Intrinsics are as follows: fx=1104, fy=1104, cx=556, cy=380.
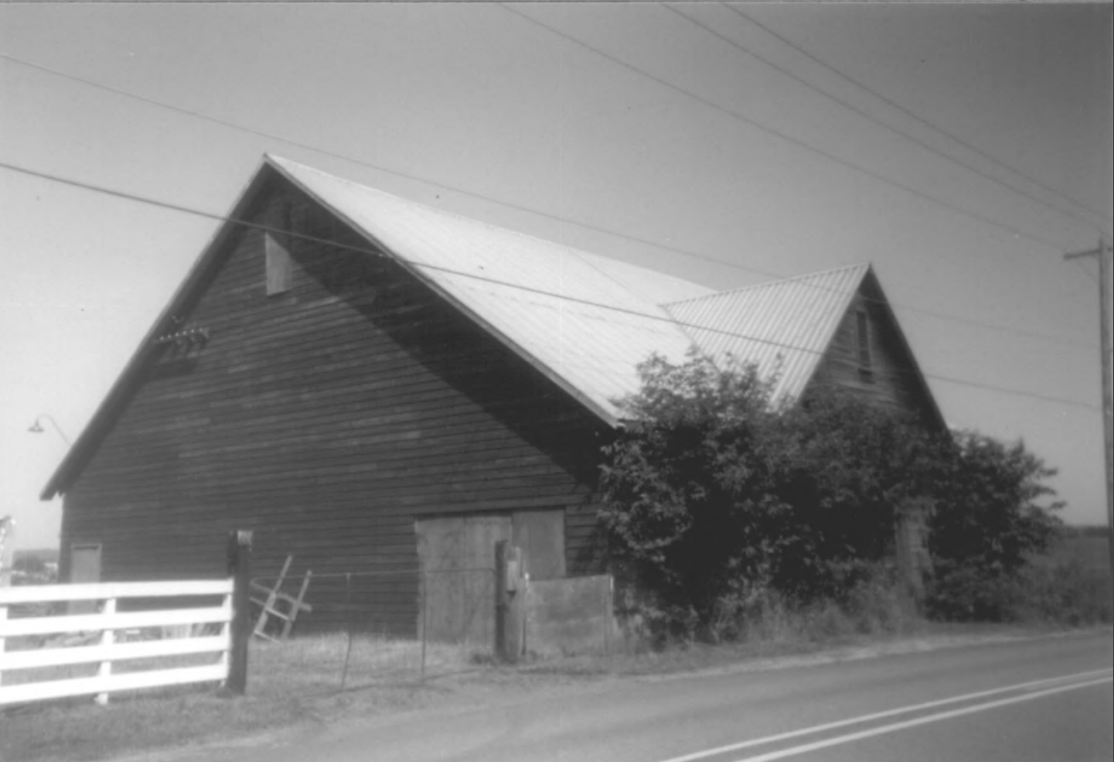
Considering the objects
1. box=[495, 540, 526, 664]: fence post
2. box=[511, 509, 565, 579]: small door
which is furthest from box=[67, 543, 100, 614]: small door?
box=[495, 540, 526, 664]: fence post

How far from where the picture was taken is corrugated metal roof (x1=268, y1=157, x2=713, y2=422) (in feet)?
68.4

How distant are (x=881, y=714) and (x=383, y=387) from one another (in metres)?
14.0

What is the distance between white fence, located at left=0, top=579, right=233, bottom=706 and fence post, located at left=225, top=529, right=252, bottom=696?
7 centimetres

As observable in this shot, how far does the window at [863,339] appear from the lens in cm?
2817

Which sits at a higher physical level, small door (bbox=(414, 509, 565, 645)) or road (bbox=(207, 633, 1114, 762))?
small door (bbox=(414, 509, 565, 645))

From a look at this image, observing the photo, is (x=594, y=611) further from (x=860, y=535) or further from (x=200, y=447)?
(x=200, y=447)

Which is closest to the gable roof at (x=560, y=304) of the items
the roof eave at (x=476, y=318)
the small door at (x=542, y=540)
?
the roof eave at (x=476, y=318)

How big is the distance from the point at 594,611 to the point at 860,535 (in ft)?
23.0

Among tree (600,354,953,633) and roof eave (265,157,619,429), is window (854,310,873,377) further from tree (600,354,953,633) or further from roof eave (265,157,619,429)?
roof eave (265,157,619,429)

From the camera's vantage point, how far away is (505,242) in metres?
29.3

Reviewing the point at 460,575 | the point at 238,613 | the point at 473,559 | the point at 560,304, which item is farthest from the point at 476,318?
the point at 238,613

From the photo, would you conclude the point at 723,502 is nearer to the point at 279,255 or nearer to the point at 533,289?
the point at 533,289

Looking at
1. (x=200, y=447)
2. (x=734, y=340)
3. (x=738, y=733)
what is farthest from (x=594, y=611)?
(x=200, y=447)

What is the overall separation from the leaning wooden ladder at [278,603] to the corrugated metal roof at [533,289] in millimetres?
6662
